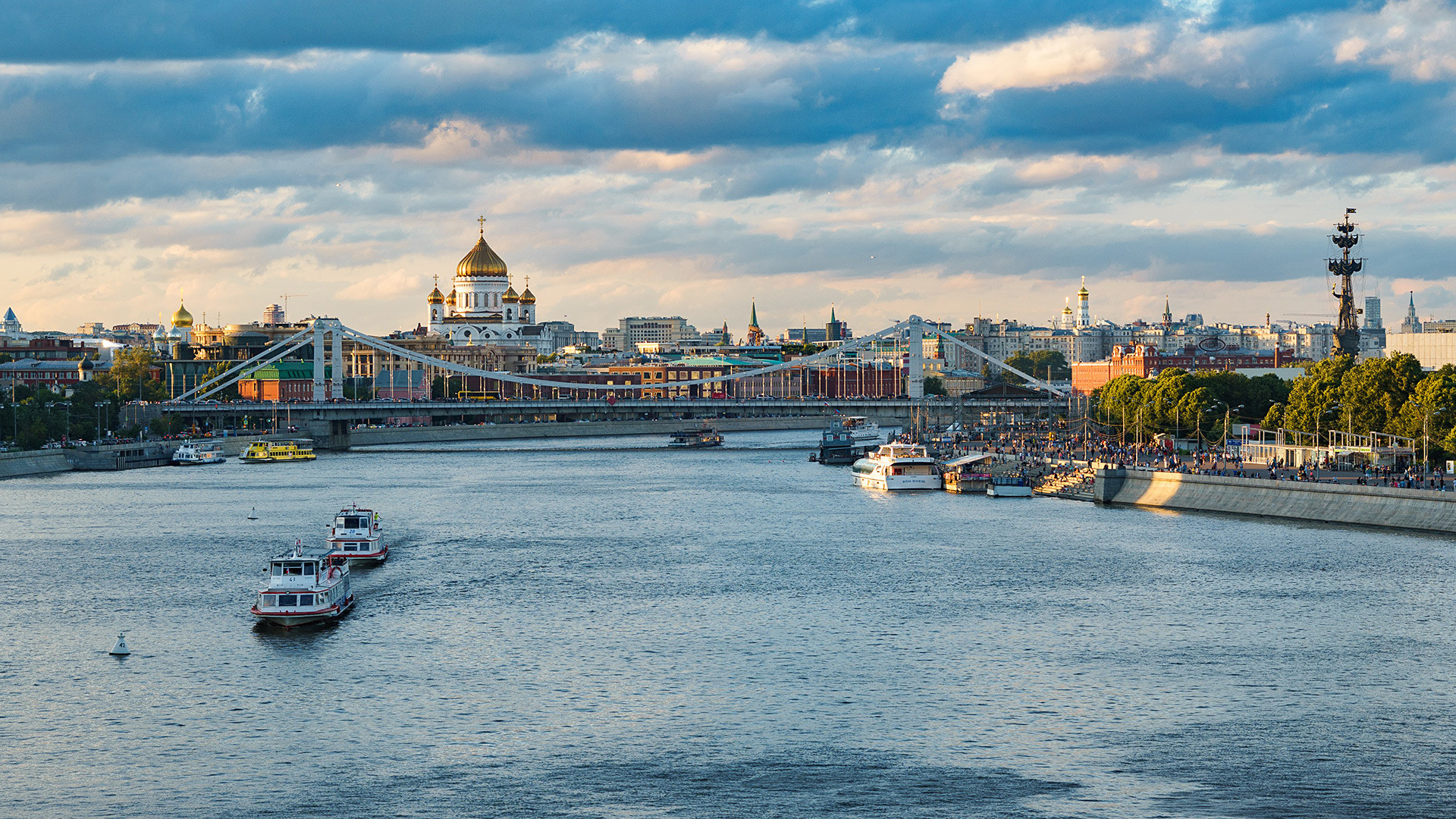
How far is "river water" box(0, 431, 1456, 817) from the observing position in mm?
23266

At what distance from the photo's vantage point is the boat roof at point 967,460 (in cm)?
7112

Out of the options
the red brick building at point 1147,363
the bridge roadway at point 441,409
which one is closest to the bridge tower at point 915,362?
the bridge roadway at point 441,409

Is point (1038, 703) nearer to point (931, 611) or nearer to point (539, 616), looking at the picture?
point (931, 611)

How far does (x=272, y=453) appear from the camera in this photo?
→ 87.7 metres

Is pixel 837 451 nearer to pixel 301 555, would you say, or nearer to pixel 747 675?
pixel 301 555

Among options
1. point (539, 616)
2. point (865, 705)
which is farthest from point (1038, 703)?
point (539, 616)

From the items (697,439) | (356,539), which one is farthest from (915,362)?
(356,539)

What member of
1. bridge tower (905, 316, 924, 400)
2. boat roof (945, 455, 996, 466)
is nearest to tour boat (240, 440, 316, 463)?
boat roof (945, 455, 996, 466)

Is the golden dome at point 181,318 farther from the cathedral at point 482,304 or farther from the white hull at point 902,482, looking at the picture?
the white hull at point 902,482

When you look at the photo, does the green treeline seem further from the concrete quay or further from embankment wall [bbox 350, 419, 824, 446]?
embankment wall [bbox 350, 419, 824, 446]

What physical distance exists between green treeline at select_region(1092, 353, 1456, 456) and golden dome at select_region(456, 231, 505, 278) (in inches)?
3358

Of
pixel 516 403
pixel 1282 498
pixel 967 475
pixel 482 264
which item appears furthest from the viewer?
pixel 482 264

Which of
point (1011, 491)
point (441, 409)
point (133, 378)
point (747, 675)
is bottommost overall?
point (747, 675)

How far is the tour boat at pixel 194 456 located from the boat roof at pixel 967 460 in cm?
3317
